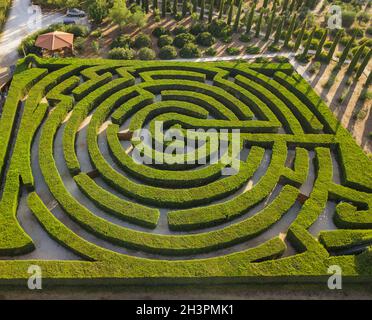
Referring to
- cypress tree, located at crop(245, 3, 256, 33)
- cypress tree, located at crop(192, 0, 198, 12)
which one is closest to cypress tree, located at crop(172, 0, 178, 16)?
cypress tree, located at crop(192, 0, 198, 12)

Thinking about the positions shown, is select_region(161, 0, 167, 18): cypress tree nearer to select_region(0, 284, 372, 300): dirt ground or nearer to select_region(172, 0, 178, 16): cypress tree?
select_region(172, 0, 178, 16): cypress tree

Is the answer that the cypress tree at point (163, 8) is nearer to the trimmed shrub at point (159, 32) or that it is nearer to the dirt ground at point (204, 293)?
the trimmed shrub at point (159, 32)

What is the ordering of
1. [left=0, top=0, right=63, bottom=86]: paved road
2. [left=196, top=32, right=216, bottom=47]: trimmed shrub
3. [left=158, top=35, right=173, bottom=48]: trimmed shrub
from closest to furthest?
1. [left=0, top=0, right=63, bottom=86]: paved road
2. [left=158, top=35, right=173, bottom=48]: trimmed shrub
3. [left=196, top=32, right=216, bottom=47]: trimmed shrub

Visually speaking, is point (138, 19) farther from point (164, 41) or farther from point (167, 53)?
point (167, 53)
